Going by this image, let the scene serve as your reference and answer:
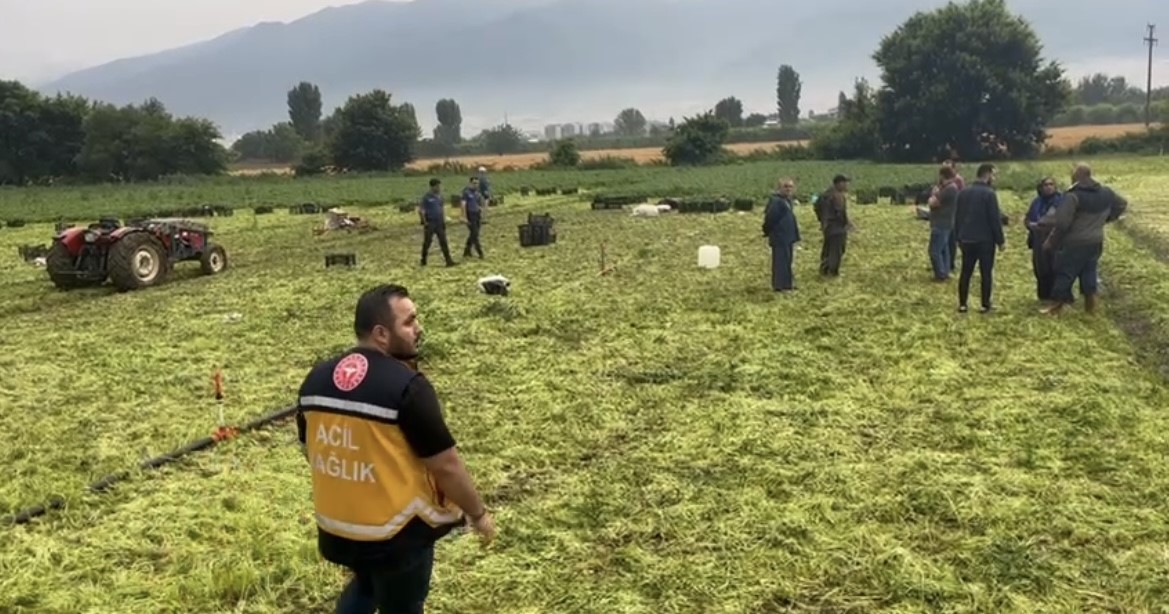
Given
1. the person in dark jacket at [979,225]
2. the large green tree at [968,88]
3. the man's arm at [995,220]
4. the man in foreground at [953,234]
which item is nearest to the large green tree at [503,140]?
the large green tree at [968,88]

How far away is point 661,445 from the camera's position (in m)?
6.78

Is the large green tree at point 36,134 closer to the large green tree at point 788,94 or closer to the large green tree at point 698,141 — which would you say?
the large green tree at point 698,141

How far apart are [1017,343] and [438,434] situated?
7905 mm

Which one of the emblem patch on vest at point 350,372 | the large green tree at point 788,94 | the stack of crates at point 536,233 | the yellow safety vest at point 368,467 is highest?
the large green tree at point 788,94

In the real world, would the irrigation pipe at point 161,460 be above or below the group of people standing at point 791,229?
below

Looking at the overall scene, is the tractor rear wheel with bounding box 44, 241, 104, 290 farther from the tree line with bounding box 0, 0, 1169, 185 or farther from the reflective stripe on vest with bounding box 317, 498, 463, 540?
the tree line with bounding box 0, 0, 1169, 185

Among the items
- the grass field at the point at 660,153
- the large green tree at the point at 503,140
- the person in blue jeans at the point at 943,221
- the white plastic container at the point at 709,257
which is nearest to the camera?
the person in blue jeans at the point at 943,221

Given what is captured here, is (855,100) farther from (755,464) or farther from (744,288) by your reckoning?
(755,464)

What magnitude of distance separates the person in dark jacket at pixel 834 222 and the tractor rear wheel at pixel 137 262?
10.5 metres

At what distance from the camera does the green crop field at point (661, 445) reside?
4750mm

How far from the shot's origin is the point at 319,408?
327cm

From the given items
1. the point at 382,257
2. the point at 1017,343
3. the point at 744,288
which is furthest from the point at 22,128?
the point at 1017,343

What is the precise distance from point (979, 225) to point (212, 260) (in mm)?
12709

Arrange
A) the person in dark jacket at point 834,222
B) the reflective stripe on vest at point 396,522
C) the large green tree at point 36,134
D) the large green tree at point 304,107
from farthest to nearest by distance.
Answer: the large green tree at point 304,107 < the large green tree at point 36,134 < the person in dark jacket at point 834,222 < the reflective stripe on vest at point 396,522
